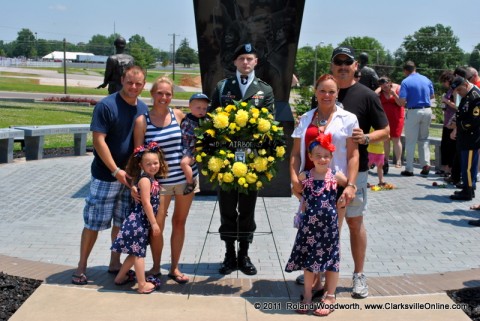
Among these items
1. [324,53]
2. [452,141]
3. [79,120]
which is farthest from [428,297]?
[324,53]

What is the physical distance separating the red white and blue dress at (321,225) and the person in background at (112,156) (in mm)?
1486

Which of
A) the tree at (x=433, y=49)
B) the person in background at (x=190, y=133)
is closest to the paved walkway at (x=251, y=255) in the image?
the person in background at (x=190, y=133)

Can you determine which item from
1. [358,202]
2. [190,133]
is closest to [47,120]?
[190,133]

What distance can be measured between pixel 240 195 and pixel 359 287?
131cm

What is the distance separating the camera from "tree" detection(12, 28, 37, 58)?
127312 millimetres

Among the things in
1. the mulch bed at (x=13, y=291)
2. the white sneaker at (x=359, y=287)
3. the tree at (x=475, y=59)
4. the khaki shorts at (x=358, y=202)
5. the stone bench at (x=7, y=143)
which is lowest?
the mulch bed at (x=13, y=291)

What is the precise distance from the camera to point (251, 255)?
20.8ft

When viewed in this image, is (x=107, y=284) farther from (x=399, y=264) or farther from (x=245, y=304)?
(x=399, y=264)

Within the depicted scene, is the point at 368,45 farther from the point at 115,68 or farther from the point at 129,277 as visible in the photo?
the point at 129,277

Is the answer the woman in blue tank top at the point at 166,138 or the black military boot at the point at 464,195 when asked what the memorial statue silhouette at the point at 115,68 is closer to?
the woman in blue tank top at the point at 166,138

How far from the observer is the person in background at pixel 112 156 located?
5.16 meters

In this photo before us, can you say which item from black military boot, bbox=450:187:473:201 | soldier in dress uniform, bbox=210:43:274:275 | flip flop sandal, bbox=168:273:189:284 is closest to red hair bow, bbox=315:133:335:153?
soldier in dress uniform, bbox=210:43:274:275

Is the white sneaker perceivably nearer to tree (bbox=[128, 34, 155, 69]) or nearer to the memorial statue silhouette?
the memorial statue silhouette

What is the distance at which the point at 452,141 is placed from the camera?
10.9 m
